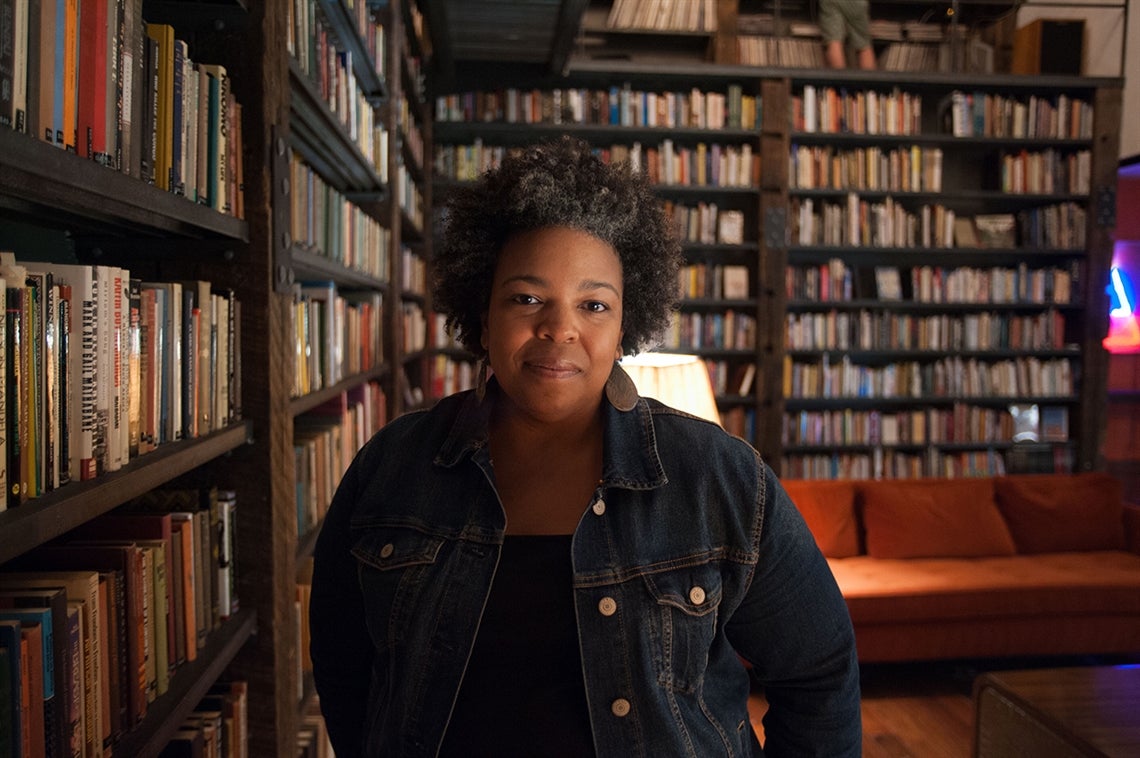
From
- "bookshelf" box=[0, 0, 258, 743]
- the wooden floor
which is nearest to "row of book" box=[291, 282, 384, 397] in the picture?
"bookshelf" box=[0, 0, 258, 743]

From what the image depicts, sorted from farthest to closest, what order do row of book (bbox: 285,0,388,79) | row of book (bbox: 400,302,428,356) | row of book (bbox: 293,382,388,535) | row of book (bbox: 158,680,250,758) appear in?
row of book (bbox: 400,302,428,356), row of book (bbox: 293,382,388,535), row of book (bbox: 285,0,388,79), row of book (bbox: 158,680,250,758)

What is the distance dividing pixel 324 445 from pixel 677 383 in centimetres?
93

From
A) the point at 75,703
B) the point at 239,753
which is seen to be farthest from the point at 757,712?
the point at 75,703

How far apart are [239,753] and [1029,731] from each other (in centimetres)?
158

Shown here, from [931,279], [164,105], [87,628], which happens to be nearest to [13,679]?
[87,628]

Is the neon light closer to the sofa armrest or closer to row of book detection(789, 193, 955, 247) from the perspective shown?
row of book detection(789, 193, 955, 247)

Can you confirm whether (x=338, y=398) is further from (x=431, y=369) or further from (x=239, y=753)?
(x=431, y=369)

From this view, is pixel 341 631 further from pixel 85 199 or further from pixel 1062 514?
pixel 1062 514

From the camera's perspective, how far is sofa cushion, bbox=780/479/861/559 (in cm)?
363

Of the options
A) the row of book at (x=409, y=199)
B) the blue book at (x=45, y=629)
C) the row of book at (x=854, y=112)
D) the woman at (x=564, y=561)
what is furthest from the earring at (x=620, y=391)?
the row of book at (x=854, y=112)

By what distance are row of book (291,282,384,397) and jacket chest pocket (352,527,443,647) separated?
0.69 m

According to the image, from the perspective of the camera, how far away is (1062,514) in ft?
12.5

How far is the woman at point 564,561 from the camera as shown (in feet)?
3.27

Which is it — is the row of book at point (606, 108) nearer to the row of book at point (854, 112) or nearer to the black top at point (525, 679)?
the row of book at point (854, 112)
